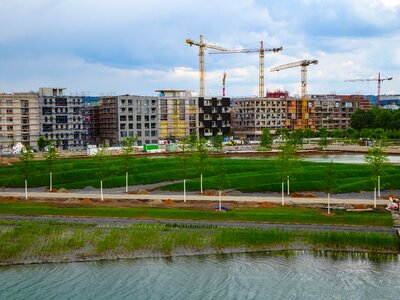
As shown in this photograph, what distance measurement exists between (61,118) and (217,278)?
13257 cm

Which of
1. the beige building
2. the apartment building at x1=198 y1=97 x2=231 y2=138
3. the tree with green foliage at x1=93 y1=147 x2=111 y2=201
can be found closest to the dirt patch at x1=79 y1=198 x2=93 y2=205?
the tree with green foliage at x1=93 y1=147 x2=111 y2=201

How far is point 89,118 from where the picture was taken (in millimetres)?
189250

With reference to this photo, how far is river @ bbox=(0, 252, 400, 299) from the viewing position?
3712 cm

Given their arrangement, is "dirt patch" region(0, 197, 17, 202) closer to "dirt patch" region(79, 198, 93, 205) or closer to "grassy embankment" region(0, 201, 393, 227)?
"grassy embankment" region(0, 201, 393, 227)

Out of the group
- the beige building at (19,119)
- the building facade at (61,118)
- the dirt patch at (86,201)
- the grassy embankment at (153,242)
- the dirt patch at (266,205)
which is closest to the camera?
the grassy embankment at (153,242)

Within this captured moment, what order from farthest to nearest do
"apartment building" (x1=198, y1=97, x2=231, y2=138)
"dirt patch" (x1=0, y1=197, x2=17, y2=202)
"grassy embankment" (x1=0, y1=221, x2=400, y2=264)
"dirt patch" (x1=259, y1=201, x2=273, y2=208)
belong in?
1. "apartment building" (x1=198, y1=97, x2=231, y2=138)
2. "dirt patch" (x1=0, y1=197, x2=17, y2=202)
3. "dirt patch" (x1=259, y1=201, x2=273, y2=208)
4. "grassy embankment" (x1=0, y1=221, x2=400, y2=264)

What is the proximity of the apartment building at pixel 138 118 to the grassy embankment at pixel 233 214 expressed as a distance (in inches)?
4359

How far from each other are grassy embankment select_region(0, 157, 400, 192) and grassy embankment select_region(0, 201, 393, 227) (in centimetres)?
1253

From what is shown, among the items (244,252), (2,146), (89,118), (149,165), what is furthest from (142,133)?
(244,252)

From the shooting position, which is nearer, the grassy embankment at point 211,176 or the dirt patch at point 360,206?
the dirt patch at point 360,206

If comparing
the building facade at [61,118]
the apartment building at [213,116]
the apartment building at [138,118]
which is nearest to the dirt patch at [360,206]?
the apartment building at [138,118]

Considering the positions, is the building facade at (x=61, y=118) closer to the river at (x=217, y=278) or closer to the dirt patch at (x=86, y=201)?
the dirt patch at (x=86, y=201)

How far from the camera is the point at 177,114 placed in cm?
18538

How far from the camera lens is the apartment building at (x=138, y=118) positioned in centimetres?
17175
